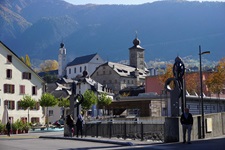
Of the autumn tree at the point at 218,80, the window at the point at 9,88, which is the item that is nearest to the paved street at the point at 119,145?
the window at the point at 9,88

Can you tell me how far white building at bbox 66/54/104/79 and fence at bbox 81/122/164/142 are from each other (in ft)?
491

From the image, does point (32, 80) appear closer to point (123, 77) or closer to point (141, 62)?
point (123, 77)

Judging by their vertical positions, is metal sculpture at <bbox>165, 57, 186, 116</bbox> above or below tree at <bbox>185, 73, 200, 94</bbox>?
below

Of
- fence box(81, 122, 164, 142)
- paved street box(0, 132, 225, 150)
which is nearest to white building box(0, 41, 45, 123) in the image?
fence box(81, 122, 164, 142)

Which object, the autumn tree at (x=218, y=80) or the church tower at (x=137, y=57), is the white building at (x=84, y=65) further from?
the autumn tree at (x=218, y=80)

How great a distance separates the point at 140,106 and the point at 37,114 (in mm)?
16554

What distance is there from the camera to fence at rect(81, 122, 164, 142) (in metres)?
23.8

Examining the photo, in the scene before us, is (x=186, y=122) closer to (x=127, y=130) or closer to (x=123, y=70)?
(x=127, y=130)

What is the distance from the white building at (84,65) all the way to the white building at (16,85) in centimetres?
11428

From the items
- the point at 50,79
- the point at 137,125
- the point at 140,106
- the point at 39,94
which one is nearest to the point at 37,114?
the point at 39,94

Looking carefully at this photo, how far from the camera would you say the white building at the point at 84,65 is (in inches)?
7052

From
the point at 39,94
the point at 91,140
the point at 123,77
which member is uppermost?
the point at 123,77

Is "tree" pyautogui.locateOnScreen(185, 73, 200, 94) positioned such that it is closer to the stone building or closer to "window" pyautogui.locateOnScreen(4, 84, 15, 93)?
"window" pyautogui.locateOnScreen(4, 84, 15, 93)

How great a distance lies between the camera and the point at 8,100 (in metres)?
57.9
